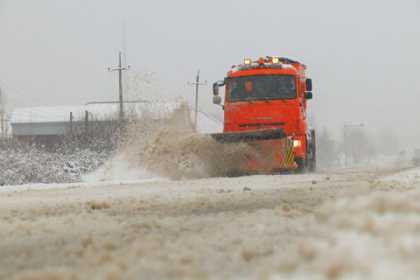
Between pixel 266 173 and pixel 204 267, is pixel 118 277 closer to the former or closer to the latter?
pixel 204 267

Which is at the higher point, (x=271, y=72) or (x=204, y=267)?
(x=271, y=72)

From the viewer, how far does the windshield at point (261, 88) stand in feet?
63.2

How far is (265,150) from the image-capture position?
18656mm

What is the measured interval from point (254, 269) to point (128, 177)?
16.6 m

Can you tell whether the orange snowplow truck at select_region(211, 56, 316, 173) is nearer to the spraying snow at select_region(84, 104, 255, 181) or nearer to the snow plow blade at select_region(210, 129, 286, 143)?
the snow plow blade at select_region(210, 129, 286, 143)

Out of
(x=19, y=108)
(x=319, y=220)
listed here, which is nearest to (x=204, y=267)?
(x=319, y=220)

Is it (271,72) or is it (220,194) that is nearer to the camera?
(220,194)

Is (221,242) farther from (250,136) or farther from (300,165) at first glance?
(300,165)

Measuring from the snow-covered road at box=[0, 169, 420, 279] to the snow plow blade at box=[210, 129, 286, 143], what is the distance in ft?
31.7

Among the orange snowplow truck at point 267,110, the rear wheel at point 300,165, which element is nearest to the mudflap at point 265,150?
the orange snowplow truck at point 267,110

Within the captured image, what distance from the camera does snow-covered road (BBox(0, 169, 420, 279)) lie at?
10.4ft

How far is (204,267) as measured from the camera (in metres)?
3.88

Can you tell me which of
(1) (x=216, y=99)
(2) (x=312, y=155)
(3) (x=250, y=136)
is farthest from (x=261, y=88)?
(2) (x=312, y=155)

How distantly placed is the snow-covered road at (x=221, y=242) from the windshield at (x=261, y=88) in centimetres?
1091
